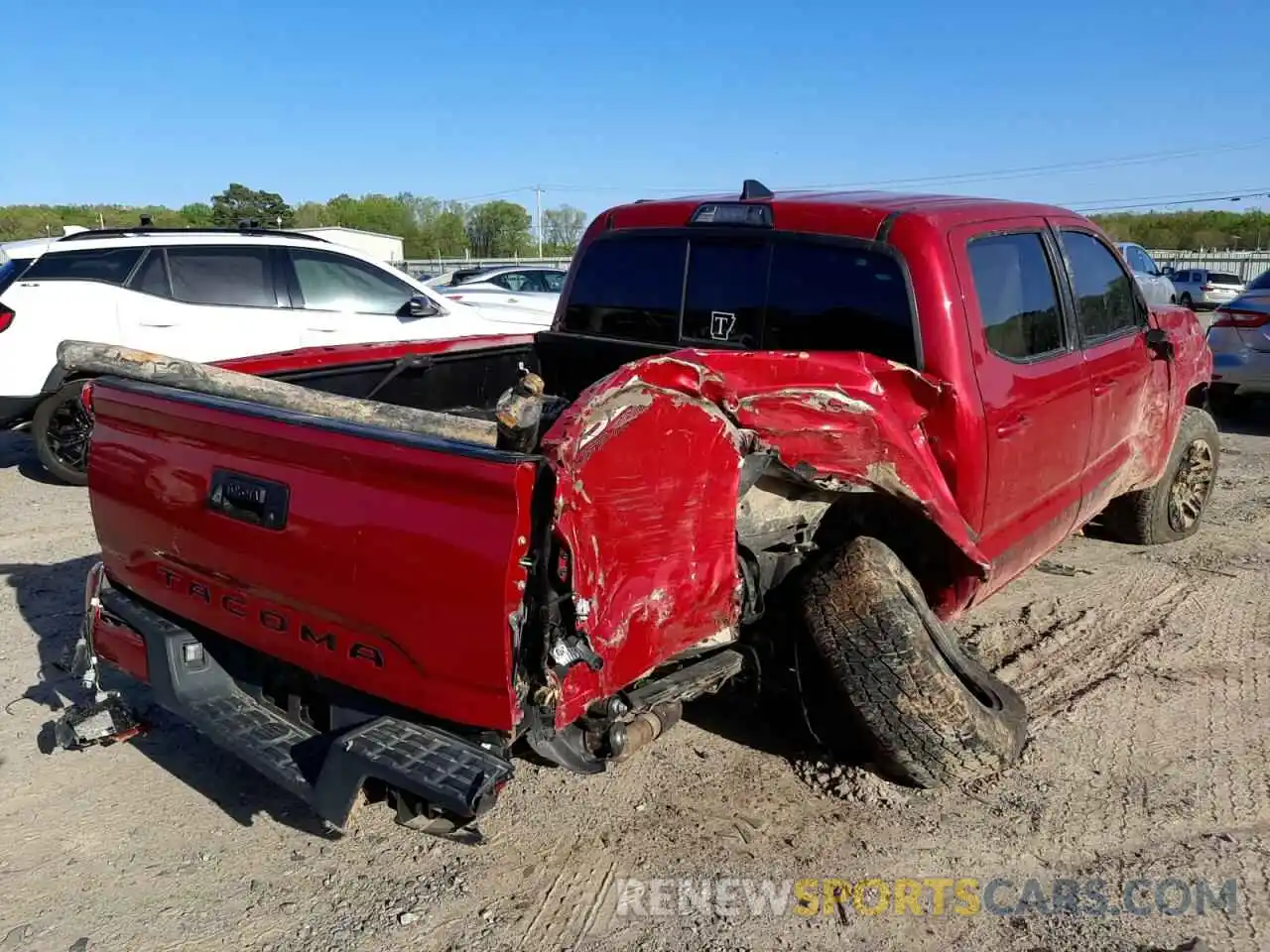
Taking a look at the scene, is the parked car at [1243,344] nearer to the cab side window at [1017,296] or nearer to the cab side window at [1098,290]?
the cab side window at [1098,290]

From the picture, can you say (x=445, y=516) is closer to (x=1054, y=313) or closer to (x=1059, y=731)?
(x=1059, y=731)

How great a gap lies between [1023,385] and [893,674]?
1299 millimetres

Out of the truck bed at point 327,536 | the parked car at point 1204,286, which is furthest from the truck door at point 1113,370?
the parked car at point 1204,286

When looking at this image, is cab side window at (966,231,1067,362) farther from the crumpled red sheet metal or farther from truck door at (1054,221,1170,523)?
the crumpled red sheet metal

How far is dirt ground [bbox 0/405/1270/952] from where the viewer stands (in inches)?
109

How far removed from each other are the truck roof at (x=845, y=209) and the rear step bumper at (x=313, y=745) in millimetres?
2318

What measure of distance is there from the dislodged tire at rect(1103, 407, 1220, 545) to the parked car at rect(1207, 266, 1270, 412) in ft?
12.1

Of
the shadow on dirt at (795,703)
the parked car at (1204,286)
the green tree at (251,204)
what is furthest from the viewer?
the green tree at (251,204)

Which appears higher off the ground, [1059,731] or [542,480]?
[542,480]

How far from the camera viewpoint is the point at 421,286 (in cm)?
899

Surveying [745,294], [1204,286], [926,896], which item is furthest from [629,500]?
[1204,286]

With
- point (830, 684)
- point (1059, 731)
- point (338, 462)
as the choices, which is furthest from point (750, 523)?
point (1059, 731)

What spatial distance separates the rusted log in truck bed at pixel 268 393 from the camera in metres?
2.66

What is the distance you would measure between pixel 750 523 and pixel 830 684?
600mm
